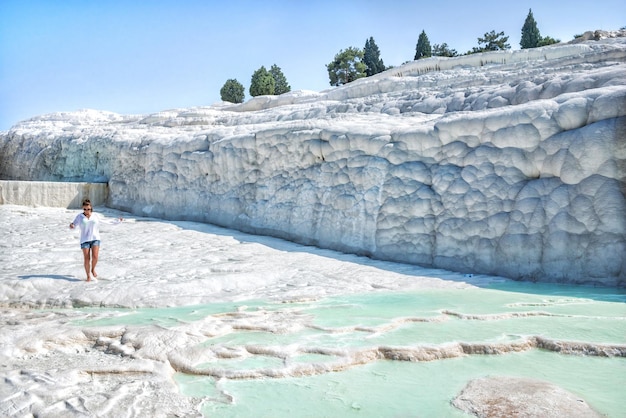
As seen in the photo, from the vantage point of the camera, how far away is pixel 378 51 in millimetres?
32188

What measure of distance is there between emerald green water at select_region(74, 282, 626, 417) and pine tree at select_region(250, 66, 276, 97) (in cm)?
2452

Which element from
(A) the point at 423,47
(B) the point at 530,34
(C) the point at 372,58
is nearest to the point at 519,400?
(B) the point at 530,34

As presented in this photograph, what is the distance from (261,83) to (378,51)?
28.2ft

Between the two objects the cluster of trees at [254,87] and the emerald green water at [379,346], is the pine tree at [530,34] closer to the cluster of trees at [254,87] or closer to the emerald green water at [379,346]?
the cluster of trees at [254,87]

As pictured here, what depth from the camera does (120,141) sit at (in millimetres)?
11945

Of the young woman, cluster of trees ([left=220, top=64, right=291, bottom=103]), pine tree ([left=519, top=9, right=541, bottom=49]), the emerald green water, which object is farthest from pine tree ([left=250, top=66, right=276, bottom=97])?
the emerald green water

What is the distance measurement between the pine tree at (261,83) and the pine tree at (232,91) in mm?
826

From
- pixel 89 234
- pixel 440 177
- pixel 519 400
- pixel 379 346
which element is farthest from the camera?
pixel 440 177

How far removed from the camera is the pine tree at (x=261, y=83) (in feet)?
92.5

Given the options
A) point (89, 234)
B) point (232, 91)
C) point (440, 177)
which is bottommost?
point (89, 234)

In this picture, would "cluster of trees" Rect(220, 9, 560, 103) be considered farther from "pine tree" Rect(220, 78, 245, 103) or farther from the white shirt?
the white shirt

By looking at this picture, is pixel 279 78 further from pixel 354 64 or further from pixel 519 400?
pixel 519 400

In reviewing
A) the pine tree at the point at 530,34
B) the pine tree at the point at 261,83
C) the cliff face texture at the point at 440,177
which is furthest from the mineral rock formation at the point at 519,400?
the pine tree at the point at 530,34

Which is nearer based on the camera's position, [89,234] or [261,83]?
[89,234]
